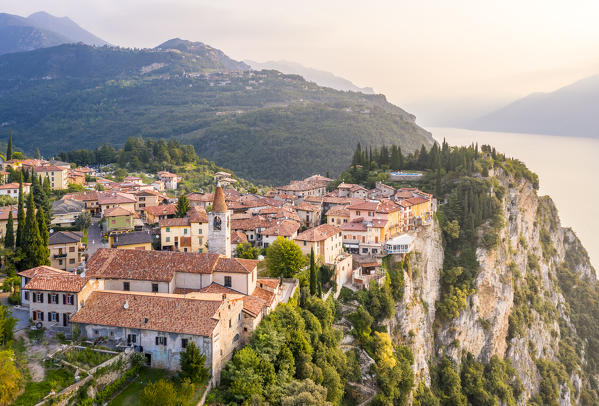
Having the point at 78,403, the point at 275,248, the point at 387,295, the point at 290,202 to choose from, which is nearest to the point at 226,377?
the point at 78,403

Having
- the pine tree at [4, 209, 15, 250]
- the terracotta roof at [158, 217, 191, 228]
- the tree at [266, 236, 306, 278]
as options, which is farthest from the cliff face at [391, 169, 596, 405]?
the pine tree at [4, 209, 15, 250]

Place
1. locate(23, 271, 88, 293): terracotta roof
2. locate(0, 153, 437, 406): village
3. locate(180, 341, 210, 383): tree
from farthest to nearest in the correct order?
locate(23, 271, 88, 293): terracotta roof → locate(0, 153, 437, 406): village → locate(180, 341, 210, 383): tree

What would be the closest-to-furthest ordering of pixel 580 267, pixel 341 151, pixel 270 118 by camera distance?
1. pixel 580 267
2. pixel 341 151
3. pixel 270 118

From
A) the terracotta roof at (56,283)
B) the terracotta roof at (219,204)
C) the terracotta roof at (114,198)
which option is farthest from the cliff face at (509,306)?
the terracotta roof at (114,198)

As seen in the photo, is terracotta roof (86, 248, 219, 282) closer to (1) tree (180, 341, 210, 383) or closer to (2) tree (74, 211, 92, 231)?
(1) tree (180, 341, 210, 383)

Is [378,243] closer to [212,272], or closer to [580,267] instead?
[212,272]

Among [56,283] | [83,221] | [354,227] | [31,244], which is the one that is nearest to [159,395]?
[56,283]
